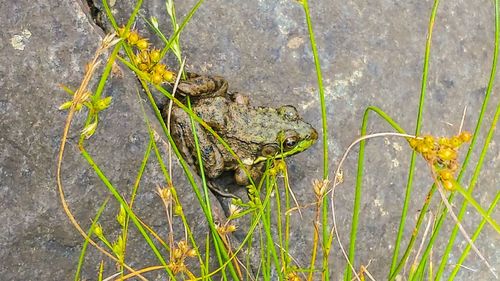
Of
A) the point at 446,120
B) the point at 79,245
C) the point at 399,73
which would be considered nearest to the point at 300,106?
the point at 399,73

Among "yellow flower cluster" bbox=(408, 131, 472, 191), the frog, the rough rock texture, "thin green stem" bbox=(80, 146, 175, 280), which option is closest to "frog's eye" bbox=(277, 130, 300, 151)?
the frog

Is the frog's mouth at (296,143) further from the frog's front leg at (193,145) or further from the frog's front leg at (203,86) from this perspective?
the frog's front leg at (203,86)

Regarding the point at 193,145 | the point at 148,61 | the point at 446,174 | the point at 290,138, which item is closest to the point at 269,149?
the point at 290,138

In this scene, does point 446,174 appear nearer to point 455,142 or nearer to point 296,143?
point 455,142

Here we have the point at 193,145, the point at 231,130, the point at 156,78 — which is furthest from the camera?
the point at 231,130

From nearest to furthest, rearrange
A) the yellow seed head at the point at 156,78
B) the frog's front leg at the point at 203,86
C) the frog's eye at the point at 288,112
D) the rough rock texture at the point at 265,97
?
the yellow seed head at the point at 156,78 < the rough rock texture at the point at 265,97 < the frog's front leg at the point at 203,86 < the frog's eye at the point at 288,112

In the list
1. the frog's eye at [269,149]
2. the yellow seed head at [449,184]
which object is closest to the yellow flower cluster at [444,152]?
the yellow seed head at [449,184]
